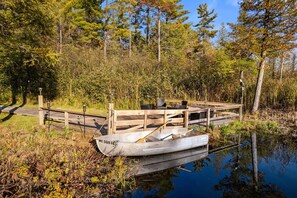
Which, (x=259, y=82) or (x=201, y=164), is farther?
(x=259, y=82)

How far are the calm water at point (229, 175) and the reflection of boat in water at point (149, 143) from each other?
0.32 meters

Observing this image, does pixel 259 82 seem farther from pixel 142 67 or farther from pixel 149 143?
pixel 149 143

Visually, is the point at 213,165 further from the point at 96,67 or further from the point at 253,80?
the point at 96,67

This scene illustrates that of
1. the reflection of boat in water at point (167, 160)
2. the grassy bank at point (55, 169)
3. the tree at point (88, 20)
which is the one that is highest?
the tree at point (88, 20)

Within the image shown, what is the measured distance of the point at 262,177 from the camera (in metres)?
4.83

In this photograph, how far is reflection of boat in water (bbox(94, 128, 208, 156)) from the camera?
4.60 meters

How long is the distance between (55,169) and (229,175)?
12.6 ft

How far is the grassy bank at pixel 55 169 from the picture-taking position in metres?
3.38

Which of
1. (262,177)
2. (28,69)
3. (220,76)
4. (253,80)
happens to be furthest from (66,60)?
(262,177)

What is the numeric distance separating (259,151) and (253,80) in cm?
592

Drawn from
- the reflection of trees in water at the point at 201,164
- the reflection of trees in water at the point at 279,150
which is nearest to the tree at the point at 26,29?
the reflection of trees in water at the point at 201,164

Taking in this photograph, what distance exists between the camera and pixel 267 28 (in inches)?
344

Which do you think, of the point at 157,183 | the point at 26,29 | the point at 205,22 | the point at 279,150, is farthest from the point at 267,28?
the point at 205,22

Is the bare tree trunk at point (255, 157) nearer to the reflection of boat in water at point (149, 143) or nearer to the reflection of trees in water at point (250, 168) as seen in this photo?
the reflection of trees in water at point (250, 168)
